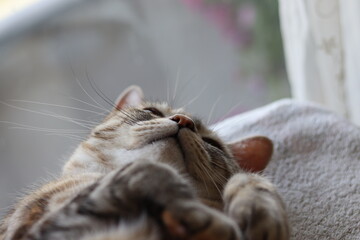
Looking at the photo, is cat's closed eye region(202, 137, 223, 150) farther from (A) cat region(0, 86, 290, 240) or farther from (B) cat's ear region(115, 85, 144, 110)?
(B) cat's ear region(115, 85, 144, 110)

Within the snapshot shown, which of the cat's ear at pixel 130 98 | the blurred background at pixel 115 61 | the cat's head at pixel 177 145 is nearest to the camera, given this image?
the cat's head at pixel 177 145

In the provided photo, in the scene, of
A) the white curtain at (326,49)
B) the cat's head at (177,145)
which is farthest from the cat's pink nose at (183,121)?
the white curtain at (326,49)

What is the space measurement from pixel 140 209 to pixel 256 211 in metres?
0.18

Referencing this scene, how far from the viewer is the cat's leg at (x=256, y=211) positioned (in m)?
0.72

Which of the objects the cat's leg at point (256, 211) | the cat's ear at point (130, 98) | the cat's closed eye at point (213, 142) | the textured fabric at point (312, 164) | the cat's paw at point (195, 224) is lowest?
the textured fabric at point (312, 164)

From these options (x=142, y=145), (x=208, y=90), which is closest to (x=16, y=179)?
(x=208, y=90)

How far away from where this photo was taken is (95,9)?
234 cm

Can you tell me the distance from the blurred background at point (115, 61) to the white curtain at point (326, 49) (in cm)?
50

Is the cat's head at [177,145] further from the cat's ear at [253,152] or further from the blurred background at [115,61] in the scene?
the blurred background at [115,61]

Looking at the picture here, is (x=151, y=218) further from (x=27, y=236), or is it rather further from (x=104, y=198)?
(x=27, y=236)

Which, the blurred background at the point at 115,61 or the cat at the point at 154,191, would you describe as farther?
the blurred background at the point at 115,61

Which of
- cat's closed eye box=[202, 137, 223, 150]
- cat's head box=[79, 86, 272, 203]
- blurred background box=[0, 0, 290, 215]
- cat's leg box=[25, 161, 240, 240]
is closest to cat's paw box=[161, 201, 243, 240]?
cat's leg box=[25, 161, 240, 240]

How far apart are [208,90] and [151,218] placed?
6.27 ft

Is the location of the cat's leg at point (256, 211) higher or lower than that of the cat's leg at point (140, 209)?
lower
